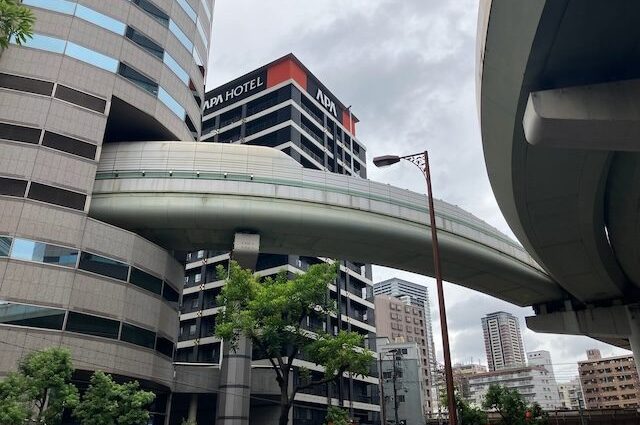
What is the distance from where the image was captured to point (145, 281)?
32.9m

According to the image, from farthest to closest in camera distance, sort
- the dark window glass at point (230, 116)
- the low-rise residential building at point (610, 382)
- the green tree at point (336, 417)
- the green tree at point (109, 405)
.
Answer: the low-rise residential building at point (610, 382) → the dark window glass at point (230, 116) → the green tree at point (336, 417) → the green tree at point (109, 405)

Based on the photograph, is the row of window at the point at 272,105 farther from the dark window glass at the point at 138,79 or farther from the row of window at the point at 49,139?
the row of window at the point at 49,139

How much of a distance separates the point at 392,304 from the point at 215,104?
79.0 meters

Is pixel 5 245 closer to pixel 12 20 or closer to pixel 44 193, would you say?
pixel 44 193

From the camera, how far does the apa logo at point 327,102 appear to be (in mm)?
86000

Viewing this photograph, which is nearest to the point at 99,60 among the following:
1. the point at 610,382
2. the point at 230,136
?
the point at 230,136

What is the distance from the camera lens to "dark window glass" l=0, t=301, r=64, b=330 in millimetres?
26391

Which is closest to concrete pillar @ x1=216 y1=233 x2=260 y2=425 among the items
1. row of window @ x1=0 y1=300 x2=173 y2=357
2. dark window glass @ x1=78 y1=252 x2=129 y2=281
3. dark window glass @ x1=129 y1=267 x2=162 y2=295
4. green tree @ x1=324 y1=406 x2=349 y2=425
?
dark window glass @ x1=129 y1=267 x2=162 y2=295

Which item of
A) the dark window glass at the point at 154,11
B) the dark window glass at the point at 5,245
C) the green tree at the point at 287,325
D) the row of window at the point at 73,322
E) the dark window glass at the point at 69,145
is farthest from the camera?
the dark window glass at the point at 154,11

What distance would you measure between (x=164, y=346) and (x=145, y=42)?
21.3m

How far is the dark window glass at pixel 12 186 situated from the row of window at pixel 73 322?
19.9 feet

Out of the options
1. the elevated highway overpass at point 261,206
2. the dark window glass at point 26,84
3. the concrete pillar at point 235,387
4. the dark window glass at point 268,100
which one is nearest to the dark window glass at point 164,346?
the elevated highway overpass at point 261,206

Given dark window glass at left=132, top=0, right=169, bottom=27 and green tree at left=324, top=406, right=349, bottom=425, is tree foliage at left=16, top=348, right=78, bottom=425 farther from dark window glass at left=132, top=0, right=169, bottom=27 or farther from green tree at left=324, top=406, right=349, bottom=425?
dark window glass at left=132, top=0, right=169, bottom=27

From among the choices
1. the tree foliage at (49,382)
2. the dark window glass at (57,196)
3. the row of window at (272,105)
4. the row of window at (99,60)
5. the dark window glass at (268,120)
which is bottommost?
the tree foliage at (49,382)
